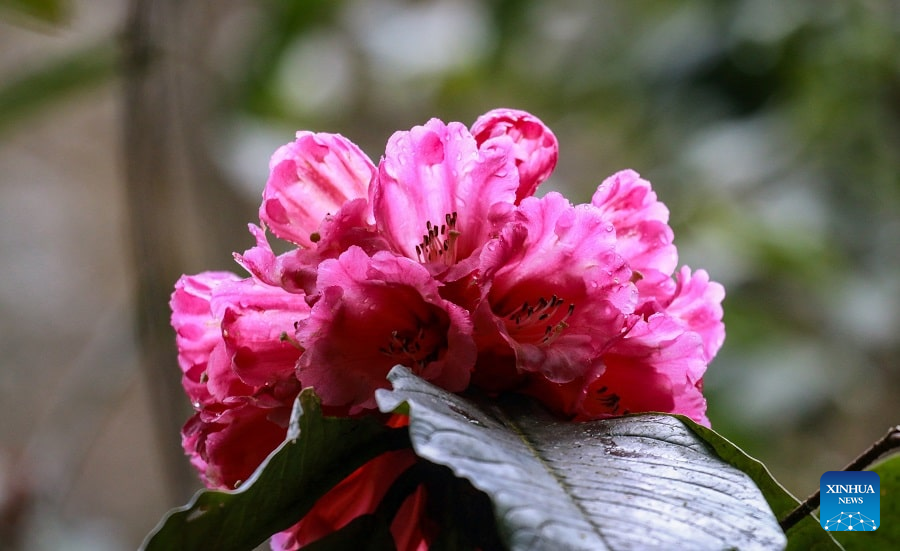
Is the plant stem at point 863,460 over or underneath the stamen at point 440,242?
underneath

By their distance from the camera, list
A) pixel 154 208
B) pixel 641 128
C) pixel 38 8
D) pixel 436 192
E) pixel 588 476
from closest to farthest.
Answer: pixel 588 476
pixel 436 192
pixel 38 8
pixel 154 208
pixel 641 128

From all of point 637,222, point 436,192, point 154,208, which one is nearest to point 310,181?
point 436,192

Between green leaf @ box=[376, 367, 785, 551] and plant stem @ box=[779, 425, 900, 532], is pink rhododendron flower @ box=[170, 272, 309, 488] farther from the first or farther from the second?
plant stem @ box=[779, 425, 900, 532]

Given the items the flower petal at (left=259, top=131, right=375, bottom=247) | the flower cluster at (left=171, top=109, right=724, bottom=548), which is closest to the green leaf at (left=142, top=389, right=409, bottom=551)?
the flower cluster at (left=171, top=109, right=724, bottom=548)

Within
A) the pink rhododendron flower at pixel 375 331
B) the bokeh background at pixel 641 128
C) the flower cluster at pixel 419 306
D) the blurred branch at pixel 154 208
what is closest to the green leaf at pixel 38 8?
the bokeh background at pixel 641 128

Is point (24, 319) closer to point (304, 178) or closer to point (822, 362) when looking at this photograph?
point (822, 362)

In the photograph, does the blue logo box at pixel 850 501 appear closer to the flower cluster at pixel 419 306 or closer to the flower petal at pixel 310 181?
the flower cluster at pixel 419 306

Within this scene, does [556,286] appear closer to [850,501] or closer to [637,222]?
[637,222]
